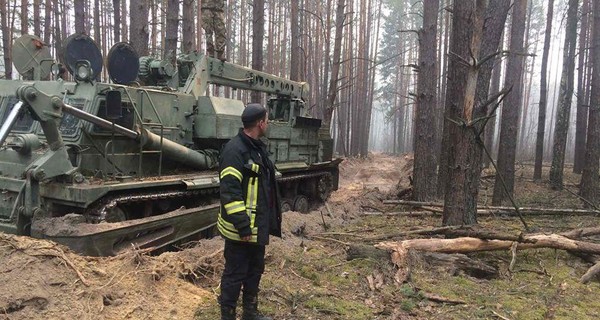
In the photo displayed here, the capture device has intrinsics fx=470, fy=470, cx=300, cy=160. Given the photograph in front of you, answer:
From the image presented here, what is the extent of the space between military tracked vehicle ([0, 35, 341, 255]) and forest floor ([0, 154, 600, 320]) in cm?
73

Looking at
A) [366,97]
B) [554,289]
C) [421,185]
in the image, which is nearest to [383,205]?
[421,185]

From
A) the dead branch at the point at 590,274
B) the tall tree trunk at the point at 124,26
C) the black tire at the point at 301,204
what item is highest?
the tall tree trunk at the point at 124,26

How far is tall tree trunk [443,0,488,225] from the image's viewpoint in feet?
23.9

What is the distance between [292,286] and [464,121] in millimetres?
3921

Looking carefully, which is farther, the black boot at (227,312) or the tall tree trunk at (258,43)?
the tall tree trunk at (258,43)

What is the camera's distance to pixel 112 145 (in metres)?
Answer: 6.84

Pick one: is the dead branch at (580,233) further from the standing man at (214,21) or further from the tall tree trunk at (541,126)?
the tall tree trunk at (541,126)

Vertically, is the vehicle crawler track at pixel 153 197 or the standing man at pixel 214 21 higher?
the standing man at pixel 214 21

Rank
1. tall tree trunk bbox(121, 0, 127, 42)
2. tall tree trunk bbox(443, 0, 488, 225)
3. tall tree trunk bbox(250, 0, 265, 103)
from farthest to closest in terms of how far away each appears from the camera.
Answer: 1. tall tree trunk bbox(121, 0, 127, 42)
2. tall tree trunk bbox(250, 0, 265, 103)
3. tall tree trunk bbox(443, 0, 488, 225)

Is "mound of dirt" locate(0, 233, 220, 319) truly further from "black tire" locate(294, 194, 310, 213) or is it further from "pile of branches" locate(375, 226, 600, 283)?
"black tire" locate(294, 194, 310, 213)

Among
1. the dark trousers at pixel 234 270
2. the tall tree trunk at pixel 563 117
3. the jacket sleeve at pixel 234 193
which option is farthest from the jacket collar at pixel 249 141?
the tall tree trunk at pixel 563 117

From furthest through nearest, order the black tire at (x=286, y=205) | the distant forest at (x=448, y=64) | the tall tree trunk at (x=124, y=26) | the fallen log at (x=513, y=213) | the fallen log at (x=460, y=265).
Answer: the tall tree trunk at (x=124, y=26), the black tire at (x=286, y=205), the fallen log at (x=513, y=213), the distant forest at (x=448, y=64), the fallen log at (x=460, y=265)

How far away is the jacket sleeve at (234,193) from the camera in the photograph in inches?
153

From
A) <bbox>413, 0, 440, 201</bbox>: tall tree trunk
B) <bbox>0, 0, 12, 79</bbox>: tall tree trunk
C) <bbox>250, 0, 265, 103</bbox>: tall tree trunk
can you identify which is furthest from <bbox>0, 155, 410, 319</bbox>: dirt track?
<bbox>0, 0, 12, 79</bbox>: tall tree trunk
